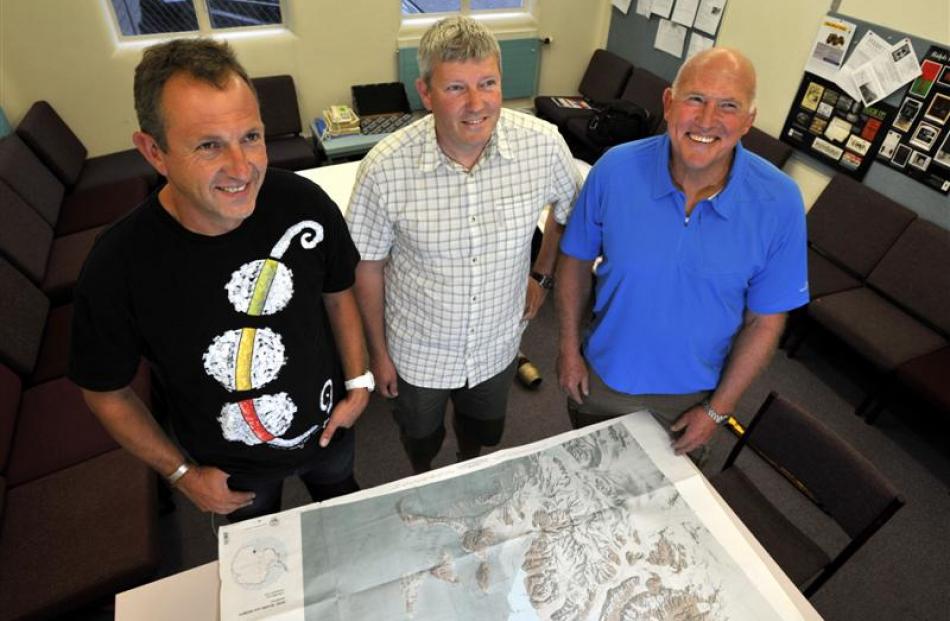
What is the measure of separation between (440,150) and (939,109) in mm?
2762

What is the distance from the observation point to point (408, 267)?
1.56 meters

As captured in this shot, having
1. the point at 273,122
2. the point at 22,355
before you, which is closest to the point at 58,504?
the point at 22,355

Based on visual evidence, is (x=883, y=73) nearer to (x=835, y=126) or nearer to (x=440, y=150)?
(x=835, y=126)

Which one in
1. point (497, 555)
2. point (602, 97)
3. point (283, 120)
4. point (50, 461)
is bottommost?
point (50, 461)

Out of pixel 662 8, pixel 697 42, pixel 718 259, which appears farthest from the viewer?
pixel 662 8

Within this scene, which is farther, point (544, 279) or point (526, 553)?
point (544, 279)

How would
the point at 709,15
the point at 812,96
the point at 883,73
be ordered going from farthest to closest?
the point at 709,15 < the point at 812,96 < the point at 883,73

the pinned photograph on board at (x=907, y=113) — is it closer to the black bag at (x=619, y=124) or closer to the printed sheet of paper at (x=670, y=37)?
the black bag at (x=619, y=124)

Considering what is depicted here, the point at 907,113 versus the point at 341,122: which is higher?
the point at 907,113

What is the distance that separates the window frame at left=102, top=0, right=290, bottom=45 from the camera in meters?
3.96

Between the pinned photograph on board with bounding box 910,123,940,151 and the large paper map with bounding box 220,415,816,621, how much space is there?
2630mm

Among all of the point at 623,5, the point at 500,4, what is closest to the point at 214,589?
the point at 623,5

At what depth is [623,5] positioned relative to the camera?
4.84 meters

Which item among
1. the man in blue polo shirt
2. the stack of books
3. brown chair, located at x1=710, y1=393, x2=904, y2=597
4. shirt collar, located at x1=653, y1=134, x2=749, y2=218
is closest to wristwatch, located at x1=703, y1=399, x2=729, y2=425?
the man in blue polo shirt
